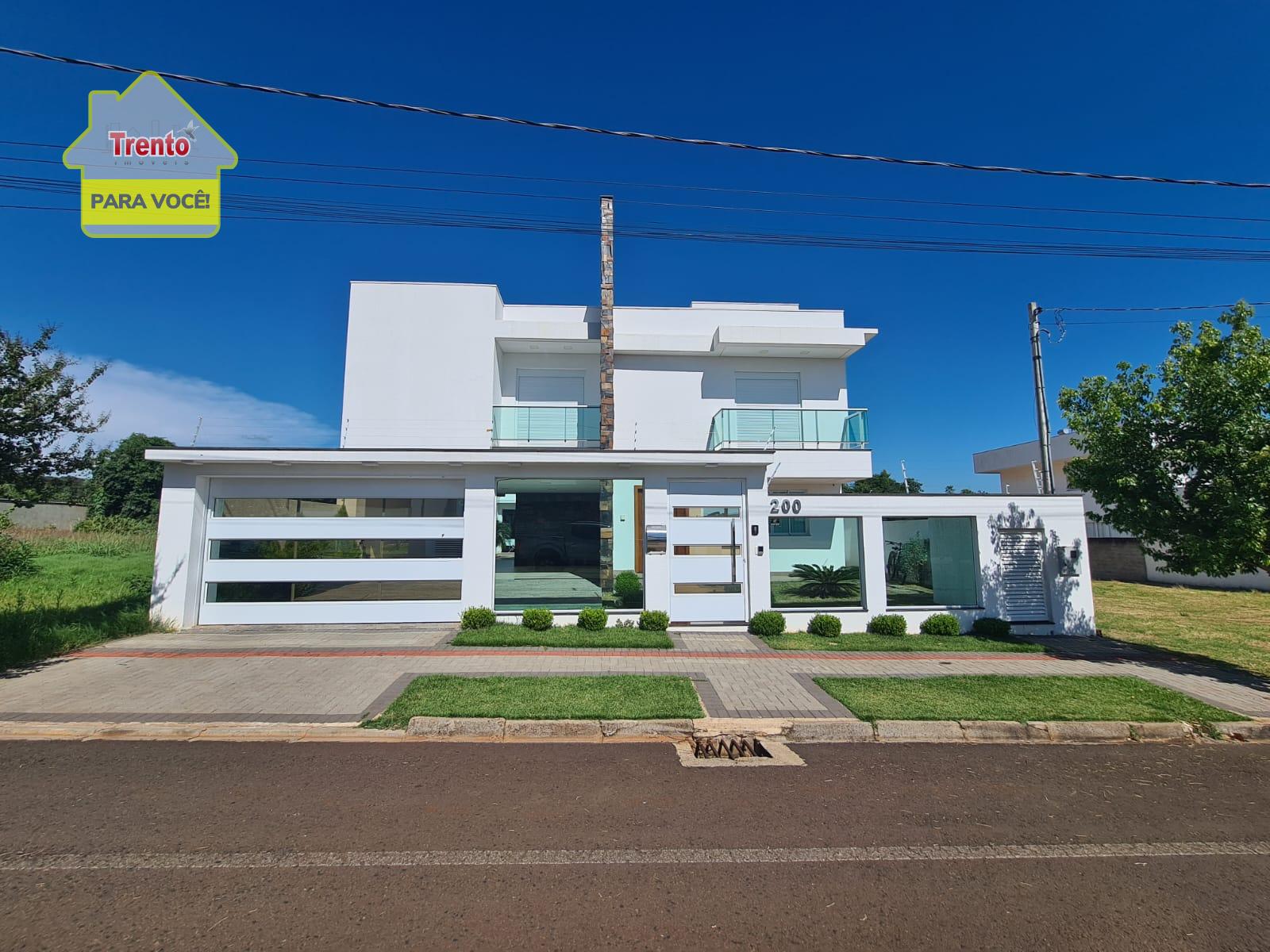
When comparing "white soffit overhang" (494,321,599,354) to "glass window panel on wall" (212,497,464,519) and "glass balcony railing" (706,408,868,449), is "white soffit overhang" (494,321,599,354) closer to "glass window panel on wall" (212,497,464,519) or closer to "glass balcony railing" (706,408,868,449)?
"glass balcony railing" (706,408,868,449)

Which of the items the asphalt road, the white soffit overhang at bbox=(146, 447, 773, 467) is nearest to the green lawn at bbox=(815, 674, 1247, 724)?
the asphalt road

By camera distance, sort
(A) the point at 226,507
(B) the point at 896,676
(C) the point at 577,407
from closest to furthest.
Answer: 1. (B) the point at 896,676
2. (A) the point at 226,507
3. (C) the point at 577,407

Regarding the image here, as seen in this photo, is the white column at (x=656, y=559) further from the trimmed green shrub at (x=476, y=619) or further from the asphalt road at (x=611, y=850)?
the asphalt road at (x=611, y=850)

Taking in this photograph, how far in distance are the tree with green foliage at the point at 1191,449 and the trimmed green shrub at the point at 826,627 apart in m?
4.60

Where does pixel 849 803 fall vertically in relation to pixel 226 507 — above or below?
below

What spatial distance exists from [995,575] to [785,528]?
435 cm

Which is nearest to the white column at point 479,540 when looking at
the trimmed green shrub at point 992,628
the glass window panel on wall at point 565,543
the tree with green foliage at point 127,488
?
the glass window panel on wall at point 565,543

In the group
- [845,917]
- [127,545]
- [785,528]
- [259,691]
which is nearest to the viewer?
[845,917]

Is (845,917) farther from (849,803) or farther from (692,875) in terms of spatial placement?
(849,803)

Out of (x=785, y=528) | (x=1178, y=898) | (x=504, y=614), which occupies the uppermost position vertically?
(x=785, y=528)

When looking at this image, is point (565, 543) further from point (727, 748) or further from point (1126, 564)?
point (1126, 564)

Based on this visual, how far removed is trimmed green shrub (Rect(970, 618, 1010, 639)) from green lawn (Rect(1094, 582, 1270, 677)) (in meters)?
2.53

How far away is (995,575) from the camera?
12.2 meters

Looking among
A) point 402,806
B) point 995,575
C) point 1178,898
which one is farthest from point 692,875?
point 995,575
